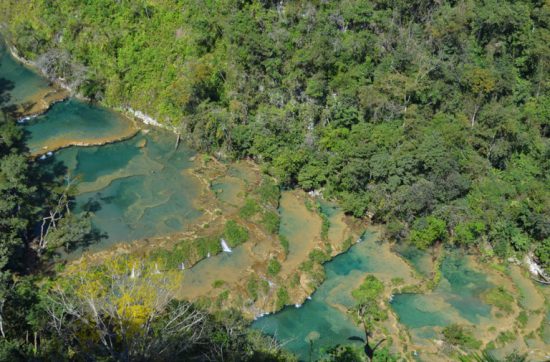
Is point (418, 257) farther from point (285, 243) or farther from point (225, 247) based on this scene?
point (225, 247)

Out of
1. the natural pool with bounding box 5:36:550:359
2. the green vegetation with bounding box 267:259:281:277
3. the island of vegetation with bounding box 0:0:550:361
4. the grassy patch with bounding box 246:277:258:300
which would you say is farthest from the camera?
the green vegetation with bounding box 267:259:281:277

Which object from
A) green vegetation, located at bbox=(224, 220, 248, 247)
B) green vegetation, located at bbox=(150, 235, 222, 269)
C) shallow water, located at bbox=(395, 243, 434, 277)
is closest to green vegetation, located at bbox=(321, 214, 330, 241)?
Result: shallow water, located at bbox=(395, 243, 434, 277)

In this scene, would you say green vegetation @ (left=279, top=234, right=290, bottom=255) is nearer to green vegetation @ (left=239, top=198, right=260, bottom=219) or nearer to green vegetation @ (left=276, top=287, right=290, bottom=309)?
green vegetation @ (left=239, top=198, right=260, bottom=219)

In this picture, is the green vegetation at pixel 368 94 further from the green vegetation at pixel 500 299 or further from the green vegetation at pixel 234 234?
the green vegetation at pixel 234 234

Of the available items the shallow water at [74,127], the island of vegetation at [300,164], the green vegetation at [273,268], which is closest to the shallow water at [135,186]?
the island of vegetation at [300,164]

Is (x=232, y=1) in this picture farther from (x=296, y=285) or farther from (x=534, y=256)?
(x=534, y=256)
